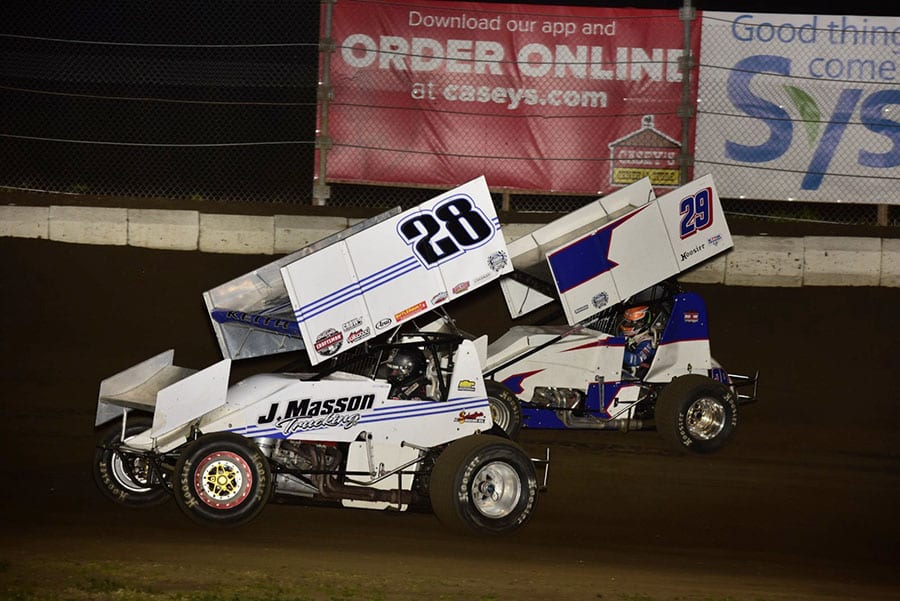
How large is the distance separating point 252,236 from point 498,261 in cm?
575

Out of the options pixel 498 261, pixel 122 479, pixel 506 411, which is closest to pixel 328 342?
pixel 498 261

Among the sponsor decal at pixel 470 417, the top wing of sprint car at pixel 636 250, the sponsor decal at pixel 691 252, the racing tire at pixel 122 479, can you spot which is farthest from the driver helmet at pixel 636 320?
the racing tire at pixel 122 479

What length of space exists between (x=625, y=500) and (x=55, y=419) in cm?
514

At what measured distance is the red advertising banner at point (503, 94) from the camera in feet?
44.1

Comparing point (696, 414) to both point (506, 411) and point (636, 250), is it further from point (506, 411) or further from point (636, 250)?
point (506, 411)

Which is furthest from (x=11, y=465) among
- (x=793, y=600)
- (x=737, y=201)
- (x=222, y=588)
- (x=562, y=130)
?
(x=737, y=201)

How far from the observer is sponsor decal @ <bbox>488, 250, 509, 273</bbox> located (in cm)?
803

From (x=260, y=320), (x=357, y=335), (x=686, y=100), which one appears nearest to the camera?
(x=357, y=335)

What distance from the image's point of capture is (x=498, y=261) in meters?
8.04

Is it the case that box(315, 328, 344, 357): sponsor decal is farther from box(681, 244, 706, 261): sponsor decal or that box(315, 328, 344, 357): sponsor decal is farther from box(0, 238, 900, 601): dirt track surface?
box(681, 244, 706, 261): sponsor decal

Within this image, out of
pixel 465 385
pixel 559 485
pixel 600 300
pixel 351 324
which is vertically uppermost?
pixel 600 300

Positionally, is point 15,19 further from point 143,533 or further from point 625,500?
point 625,500

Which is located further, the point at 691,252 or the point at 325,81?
the point at 325,81

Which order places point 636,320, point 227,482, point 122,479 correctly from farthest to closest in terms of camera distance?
1. point 636,320
2. point 122,479
3. point 227,482
